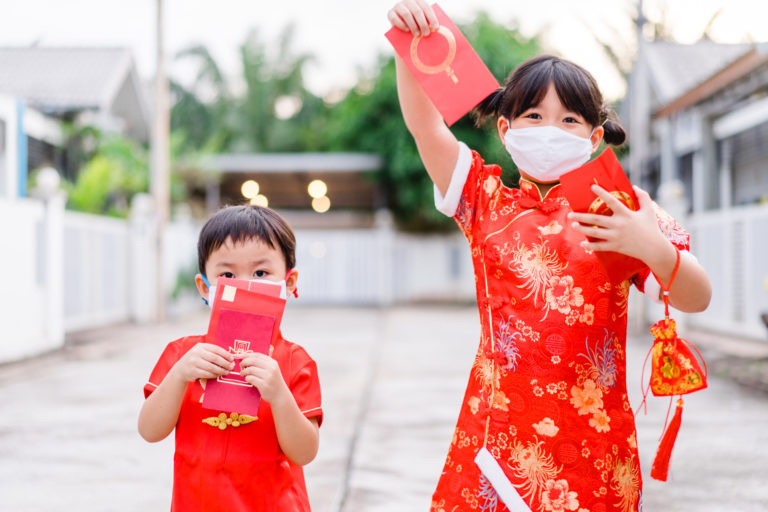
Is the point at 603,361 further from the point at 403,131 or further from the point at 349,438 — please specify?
the point at 403,131

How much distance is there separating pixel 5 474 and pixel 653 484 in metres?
2.92

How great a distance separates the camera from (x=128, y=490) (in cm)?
312

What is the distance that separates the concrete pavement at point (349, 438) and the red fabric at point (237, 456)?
1.42 meters

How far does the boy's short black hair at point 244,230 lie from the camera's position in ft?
5.16

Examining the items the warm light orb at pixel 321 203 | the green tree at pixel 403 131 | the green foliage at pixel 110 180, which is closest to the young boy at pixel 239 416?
the green foliage at pixel 110 180

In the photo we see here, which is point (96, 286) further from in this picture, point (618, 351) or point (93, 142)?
point (618, 351)

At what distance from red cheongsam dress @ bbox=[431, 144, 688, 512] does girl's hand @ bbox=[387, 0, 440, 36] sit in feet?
1.34

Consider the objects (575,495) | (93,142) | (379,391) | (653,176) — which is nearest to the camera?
(575,495)

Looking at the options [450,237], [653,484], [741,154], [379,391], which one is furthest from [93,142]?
[653,484]

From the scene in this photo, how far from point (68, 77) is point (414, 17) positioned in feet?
44.0

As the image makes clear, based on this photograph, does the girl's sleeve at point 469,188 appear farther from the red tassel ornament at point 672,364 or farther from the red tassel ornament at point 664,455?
the red tassel ornament at point 664,455

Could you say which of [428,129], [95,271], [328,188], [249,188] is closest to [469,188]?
[428,129]

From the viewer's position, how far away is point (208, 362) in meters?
1.40

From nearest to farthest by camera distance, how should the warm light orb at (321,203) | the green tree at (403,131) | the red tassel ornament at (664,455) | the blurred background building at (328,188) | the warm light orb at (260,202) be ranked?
the red tassel ornament at (664,455), the warm light orb at (260,202), the blurred background building at (328,188), the green tree at (403,131), the warm light orb at (321,203)
